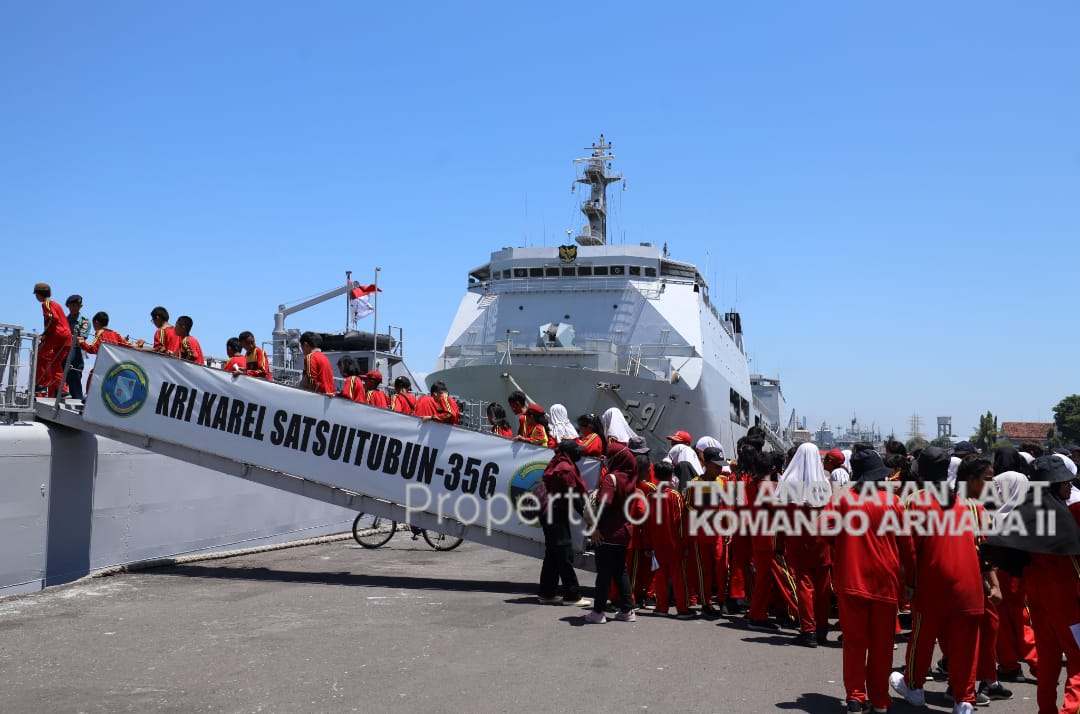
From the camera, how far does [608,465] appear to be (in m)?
8.09

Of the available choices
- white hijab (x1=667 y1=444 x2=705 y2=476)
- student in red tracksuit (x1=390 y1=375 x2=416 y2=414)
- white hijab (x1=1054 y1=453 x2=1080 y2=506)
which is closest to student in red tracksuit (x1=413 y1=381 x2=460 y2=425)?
student in red tracksuit (x1=390 y1=375 x2=416 y2=414)

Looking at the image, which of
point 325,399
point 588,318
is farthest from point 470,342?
point 325,399

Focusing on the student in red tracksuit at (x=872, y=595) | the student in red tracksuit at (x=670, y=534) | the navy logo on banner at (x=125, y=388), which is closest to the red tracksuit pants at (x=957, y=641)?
the student in red tracksuit at (x=872, y=595)

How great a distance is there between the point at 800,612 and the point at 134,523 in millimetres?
7292

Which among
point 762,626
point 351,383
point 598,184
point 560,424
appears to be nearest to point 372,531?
point 351,383

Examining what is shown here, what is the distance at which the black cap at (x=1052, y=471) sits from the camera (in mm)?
4809

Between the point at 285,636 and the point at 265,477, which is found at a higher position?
the point at 265,477

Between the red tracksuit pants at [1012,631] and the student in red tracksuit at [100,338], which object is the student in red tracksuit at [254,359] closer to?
the student in red tracksuit at [100,338]

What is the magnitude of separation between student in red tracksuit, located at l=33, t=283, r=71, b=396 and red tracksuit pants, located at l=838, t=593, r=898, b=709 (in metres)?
8.36

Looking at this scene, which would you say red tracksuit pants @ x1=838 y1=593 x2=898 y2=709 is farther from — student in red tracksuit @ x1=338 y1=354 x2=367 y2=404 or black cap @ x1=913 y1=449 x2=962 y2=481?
student in red tracksuit @ x1=338 y1=354 x2=367 y2=404

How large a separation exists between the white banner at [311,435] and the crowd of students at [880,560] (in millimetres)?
1454

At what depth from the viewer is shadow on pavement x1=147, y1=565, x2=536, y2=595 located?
31.1ft

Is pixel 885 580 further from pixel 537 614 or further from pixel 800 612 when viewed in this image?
pixel 537 614

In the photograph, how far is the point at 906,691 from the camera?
5477 mm
